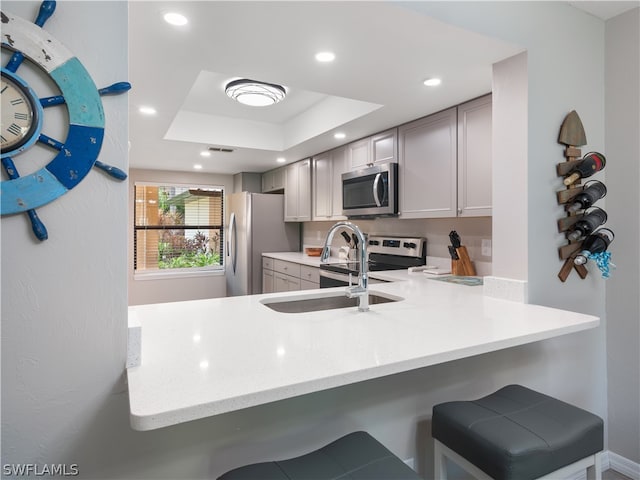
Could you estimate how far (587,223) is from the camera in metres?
1.88

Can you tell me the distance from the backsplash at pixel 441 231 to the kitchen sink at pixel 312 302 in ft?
3.47

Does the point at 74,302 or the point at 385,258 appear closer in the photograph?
the point at 74,302

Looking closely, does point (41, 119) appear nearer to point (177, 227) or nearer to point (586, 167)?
point (586, 167)

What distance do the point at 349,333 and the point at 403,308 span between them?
478 millimetres

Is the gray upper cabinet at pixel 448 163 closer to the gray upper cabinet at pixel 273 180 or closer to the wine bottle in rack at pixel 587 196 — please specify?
the wine bottle in rack at pixel 587 196

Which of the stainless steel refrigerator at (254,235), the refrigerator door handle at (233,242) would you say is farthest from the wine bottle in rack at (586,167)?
the refrigerator door handle at (233,242)

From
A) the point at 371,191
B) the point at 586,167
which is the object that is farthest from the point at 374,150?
the point at 586,167

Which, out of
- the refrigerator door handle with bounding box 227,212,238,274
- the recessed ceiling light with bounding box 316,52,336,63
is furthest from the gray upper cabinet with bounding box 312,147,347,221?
the recessed ceiling light with bounding box 316,52,336,63

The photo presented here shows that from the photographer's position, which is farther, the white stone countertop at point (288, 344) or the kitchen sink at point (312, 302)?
the kitchen sink at point (312, 302)

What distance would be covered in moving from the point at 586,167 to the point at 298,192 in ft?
10.6

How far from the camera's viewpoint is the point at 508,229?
74.2 inches

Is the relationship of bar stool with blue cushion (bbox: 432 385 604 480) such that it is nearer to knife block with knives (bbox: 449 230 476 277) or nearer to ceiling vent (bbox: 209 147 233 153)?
knife block with knives (bbox: 449 230 476 277)

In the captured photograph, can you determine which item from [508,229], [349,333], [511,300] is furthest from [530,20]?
[349,333]

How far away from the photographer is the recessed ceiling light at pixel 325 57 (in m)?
1.83
